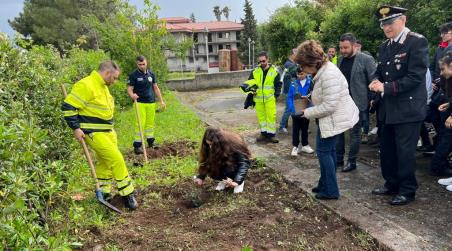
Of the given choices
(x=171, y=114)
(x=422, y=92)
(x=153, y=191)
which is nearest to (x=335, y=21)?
(x=171, y=114)

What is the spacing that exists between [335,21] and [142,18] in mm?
6458

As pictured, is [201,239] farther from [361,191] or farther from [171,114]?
[171,114]

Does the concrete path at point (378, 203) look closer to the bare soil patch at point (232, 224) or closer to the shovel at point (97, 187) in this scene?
the bare soil patch at point (232, 224)

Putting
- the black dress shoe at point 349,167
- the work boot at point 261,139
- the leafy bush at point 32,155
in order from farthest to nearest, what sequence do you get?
the work boot at point 261,139 < the black dress shoe at point 349,167 < the leafy bush at point 32,155

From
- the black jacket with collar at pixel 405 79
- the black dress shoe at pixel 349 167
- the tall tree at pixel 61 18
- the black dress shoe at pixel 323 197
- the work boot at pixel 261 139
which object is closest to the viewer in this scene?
the black jacket with collar at pixel 405 79

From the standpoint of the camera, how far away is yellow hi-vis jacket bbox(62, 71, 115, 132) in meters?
4.21

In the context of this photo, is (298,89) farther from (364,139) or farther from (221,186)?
(221,186)

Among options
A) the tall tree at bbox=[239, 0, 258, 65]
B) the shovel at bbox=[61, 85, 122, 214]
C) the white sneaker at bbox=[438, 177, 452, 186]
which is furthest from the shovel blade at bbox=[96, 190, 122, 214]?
the tall tree at bbox=[239, 0, 258, 65]

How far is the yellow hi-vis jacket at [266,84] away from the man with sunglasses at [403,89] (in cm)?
291

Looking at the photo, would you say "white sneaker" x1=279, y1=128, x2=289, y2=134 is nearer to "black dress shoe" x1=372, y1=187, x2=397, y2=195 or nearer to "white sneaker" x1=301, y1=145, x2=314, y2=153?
"white sneaker" x1=301, y1=145, x2=314, y2=153

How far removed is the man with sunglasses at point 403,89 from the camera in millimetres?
3750

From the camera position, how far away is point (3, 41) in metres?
4.07

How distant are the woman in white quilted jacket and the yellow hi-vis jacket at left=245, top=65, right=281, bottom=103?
2.81m

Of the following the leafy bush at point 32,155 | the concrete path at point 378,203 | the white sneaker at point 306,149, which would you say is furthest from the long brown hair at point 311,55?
the leafy bush at point 32,155
